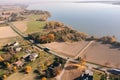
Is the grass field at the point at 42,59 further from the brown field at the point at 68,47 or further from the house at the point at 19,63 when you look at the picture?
the brown field at the point at 68,47

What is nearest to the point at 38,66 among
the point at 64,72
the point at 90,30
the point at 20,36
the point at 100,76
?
the point at 64,72

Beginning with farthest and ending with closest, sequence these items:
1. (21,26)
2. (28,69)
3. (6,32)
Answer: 1. (21,26)
2. (6,32)
3. (28,69)

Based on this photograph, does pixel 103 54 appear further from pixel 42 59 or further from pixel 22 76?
pixel 22 76

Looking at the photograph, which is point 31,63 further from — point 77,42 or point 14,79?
point 77,42

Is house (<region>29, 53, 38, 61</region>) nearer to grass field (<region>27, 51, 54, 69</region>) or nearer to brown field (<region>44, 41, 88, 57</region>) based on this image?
grass field (<region>27, 51, 54, 69</region>)

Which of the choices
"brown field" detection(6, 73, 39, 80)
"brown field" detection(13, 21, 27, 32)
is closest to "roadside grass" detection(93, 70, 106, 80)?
"brown field" detection(6, 73, 39, 80)

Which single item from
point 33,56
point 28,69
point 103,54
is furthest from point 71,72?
point 103,54
